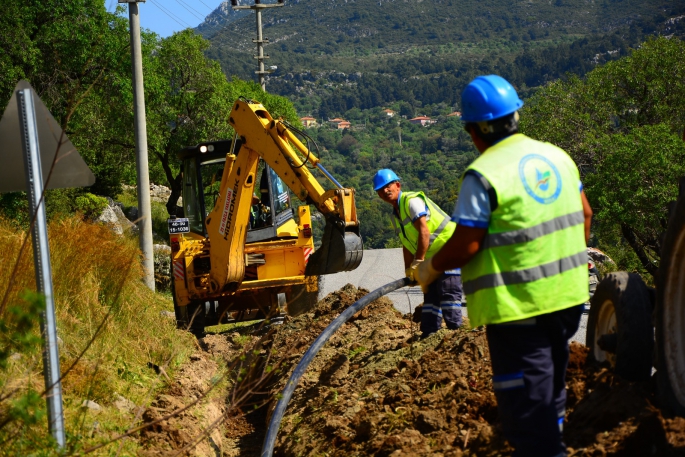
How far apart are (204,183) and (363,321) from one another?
13.9 ft

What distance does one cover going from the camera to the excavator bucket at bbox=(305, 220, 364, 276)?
33.6ft

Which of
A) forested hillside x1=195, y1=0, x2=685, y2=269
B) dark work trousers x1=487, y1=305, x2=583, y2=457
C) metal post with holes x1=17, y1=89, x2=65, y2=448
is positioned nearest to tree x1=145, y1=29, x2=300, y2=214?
forested hillside x1=195, y1=0, x2=685, y2=269

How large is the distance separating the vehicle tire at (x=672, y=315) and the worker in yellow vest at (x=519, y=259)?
2.62ft

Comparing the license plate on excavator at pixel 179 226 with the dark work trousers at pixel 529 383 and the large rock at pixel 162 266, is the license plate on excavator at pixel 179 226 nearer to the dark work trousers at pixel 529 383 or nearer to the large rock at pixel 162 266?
the large rock at pixel 162 266

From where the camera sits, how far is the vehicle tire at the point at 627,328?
467cm

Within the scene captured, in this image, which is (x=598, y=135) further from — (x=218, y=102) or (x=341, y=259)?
(x=341, y=259)

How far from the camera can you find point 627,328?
4742mm

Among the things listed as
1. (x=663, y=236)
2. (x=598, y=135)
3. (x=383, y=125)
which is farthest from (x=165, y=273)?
(x=383, y=125)

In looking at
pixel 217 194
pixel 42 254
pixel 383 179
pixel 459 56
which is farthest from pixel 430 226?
pixel 459 56

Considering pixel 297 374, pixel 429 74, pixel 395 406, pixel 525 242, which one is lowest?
pixel 395 406

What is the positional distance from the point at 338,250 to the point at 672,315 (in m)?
6.35

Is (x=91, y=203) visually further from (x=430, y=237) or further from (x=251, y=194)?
(x=430, y=237)

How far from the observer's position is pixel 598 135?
26547 millimetres

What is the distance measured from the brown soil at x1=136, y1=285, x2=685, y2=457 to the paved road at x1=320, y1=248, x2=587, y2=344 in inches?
265
